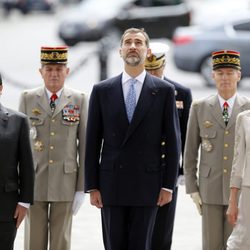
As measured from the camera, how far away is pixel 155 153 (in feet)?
26.2

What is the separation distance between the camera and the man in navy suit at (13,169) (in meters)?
7.64

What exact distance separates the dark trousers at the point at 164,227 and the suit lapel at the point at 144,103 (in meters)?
1.24

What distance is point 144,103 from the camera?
8000 mm

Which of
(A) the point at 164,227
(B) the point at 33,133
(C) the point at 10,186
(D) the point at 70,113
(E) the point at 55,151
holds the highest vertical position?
(D) the point at 70,113

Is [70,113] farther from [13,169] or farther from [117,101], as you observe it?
[13,169]

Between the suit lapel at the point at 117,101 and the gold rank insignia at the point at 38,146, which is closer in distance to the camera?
the suit lapel at the point at 117,101

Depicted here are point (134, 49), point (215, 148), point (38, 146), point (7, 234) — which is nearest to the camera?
point (7, 234)

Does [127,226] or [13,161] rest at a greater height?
[13,161]

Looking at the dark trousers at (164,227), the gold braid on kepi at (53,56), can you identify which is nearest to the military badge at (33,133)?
the gold braid on kepi at (53,56)

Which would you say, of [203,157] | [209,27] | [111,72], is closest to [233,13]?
[209,27]

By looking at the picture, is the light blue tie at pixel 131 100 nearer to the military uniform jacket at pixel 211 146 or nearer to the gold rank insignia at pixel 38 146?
the military uniform jacket at pixel 211 146

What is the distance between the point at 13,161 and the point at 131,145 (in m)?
0.78

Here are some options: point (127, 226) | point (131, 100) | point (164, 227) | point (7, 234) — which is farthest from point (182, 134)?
point (7, 234)

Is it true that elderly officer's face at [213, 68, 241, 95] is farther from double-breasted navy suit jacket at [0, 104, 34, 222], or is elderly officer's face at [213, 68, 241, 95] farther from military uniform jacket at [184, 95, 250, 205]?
double-breasted navy suit jacket at [0, 104, 34, 222]
